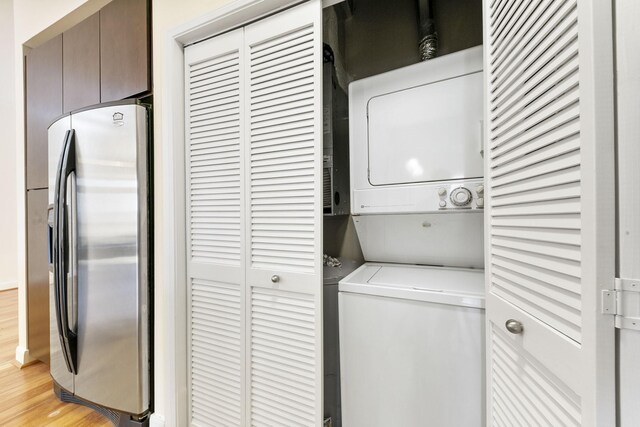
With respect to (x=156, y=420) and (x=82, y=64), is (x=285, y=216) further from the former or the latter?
(x=82, y=64)

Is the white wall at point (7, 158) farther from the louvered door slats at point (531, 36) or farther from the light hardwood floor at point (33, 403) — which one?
the louvered door slats at point (531, 36)

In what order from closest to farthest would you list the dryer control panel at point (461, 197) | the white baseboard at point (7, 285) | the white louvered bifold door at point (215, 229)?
1. the dryer control panel at point (461, 197)
2. the white louvered bifold door at point (215, 229)
3. the white baseboard at point (7, 285)

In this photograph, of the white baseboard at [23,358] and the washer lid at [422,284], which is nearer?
the washer lid at [422,284]

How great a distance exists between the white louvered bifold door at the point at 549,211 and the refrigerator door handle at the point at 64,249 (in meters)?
2.09

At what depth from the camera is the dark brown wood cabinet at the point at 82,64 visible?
5.42 ft

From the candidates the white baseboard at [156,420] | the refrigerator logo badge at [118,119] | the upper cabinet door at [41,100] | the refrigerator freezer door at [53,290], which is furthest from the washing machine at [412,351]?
the upper cabinet door at [41,100]

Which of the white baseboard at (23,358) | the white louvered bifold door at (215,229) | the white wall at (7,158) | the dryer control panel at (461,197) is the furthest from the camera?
the white wall at (7,158)

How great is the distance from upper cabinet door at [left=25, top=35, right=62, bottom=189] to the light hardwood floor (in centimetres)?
145

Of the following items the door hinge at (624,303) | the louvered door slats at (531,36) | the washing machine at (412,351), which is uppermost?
the louvered door slats at (531,36)

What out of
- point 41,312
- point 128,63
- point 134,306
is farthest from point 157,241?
point 41,312

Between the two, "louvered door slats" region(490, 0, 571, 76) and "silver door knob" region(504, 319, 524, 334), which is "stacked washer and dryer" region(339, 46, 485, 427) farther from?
"louvered door slats" region(490, 0, 571, 76)

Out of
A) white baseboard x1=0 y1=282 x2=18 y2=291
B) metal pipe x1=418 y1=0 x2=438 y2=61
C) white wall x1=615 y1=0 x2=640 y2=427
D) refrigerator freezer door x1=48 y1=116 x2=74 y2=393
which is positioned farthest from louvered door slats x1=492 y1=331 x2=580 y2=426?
white baseboard x1=0 y1=282 x2=18 y2=291

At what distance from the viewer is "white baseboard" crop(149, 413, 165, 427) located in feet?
4.81

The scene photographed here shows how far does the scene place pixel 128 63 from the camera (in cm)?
153
